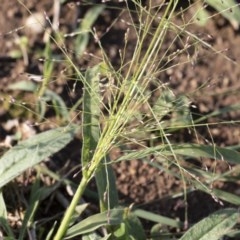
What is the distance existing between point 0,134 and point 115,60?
20.7 inches

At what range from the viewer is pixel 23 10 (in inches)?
96.1

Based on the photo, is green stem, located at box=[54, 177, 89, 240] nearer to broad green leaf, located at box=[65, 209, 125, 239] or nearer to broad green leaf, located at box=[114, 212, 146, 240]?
broad green leaf, located at box=[65, 209, 125, 239]

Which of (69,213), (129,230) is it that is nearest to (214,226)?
(129,230)

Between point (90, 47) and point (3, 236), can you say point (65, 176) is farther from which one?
point (90, 47)

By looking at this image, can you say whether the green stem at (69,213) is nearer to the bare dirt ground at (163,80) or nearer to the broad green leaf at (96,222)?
the broad green leaf at (96,222)

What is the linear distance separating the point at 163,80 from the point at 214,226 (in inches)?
36.0

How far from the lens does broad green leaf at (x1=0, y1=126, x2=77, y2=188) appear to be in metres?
1.70

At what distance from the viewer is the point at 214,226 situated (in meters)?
1.59

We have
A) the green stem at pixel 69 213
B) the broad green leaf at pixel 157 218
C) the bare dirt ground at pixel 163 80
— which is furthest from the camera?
the bare dirt ground at pixel 163 80

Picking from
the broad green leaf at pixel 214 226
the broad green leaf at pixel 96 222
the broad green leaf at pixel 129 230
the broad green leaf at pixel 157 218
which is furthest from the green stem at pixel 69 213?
the broad green leaf at pixel 157 218

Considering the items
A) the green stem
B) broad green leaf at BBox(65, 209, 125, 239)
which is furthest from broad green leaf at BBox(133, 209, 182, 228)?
the green stem

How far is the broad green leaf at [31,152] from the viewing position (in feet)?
5.57

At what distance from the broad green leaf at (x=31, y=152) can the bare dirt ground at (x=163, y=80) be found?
1.02ft

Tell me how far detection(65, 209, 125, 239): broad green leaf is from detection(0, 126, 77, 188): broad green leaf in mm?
197
